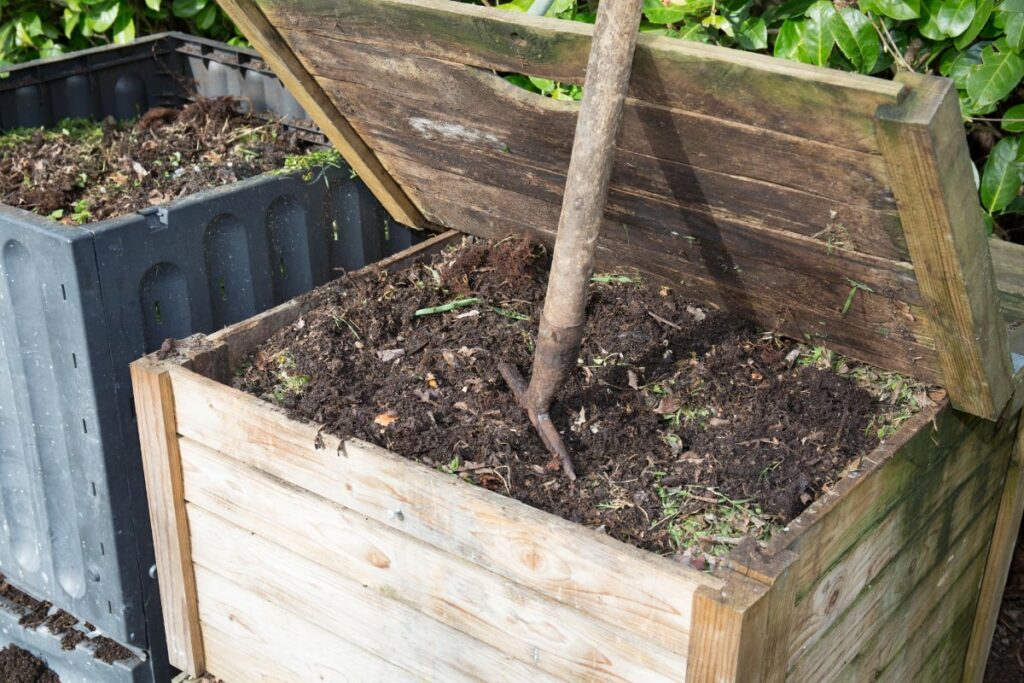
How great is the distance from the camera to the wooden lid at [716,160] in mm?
1457

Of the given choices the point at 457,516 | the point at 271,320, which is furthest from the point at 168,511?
the point at 457,516

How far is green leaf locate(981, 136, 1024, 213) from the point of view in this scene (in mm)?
2490

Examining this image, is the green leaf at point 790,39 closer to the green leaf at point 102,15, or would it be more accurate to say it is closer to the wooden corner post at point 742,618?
the wooden corner post at point 742,618

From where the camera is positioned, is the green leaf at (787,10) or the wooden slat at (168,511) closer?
the wooden slat at (168,511)

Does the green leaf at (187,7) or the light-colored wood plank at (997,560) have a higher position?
the green leaf at (187,7)

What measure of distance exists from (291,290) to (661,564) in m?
1.34

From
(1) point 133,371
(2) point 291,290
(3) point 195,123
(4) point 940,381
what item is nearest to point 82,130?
(3) point 195,123

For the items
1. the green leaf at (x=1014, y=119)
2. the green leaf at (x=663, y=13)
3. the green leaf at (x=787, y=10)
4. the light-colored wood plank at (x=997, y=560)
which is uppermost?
the green leaf at (x=663, y=13)

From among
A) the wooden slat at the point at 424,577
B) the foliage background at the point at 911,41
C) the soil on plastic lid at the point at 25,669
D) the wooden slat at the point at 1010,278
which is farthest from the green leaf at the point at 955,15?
the soil on plastic lid at the point at 25,669

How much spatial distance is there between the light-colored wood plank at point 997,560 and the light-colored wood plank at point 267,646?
1299 mm

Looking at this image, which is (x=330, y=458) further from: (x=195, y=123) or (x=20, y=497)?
(x=195, y=123)

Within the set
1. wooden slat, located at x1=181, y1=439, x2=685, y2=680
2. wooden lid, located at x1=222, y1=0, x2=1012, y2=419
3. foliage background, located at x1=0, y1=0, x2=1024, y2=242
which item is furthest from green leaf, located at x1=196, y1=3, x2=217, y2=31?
wooden slat, located at x1=181, y1=439, x2=685, y2=680

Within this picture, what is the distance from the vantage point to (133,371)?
205 centimetres

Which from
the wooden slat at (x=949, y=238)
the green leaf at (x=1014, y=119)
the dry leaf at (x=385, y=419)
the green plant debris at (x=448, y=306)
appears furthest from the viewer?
the green leaf at (x=1014, y=119)
